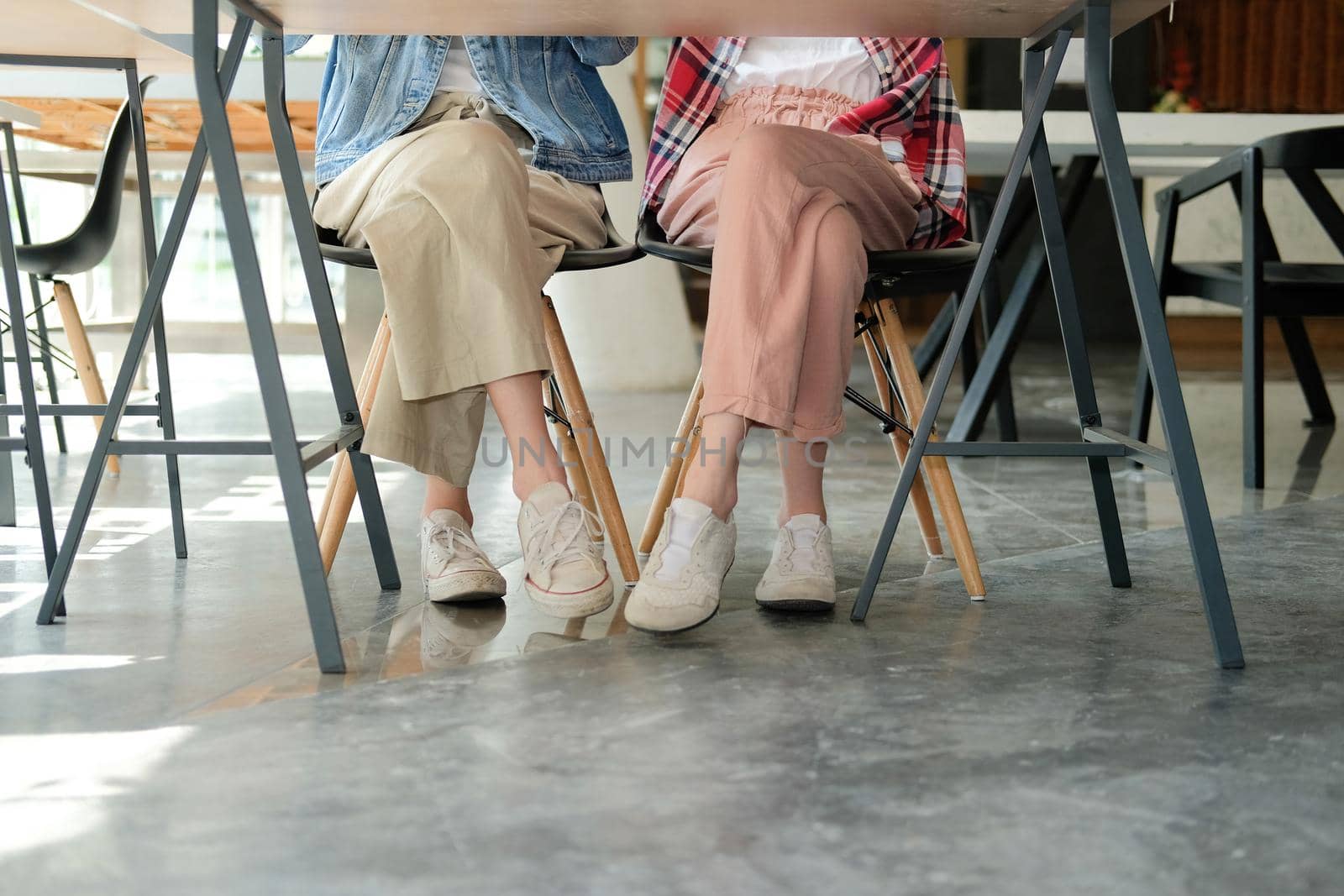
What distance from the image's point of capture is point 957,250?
159cm

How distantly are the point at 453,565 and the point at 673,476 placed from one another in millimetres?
379

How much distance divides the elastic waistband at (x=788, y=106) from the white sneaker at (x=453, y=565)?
2.07ft

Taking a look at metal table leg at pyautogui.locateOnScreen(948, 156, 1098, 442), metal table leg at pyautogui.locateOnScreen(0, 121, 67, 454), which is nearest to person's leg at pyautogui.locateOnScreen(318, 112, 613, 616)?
metal table leg at pyautogui.locateOnScreen(0, 121, 67, 454)

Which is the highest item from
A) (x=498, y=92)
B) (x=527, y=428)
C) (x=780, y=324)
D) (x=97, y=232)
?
(x=498, y=92)

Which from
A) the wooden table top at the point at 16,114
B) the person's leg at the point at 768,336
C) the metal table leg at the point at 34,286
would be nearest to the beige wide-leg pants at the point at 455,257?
Result: the person's leg at the point at 768,336

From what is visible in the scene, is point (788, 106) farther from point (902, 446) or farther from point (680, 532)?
point (680, 532)

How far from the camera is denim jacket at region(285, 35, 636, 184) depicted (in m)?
1.54

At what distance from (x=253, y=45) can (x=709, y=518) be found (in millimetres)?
2750

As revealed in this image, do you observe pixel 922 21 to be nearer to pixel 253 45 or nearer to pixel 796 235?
pixel 796 235

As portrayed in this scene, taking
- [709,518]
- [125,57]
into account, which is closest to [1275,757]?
[709,518]

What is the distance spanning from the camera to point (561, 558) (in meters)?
1.34

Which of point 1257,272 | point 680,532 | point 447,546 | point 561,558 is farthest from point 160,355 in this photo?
point 1257,272

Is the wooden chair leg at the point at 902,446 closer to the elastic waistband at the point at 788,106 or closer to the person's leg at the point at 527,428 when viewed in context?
the elastic waistband at the point at 788,106

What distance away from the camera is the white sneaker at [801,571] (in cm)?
143
